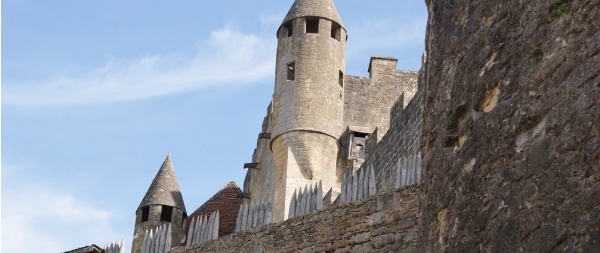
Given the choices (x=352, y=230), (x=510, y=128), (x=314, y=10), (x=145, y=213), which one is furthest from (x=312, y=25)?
(x=510, y=128)

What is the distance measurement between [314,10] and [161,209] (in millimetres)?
4666

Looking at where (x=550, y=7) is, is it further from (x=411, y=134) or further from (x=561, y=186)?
(x=411, y=134)

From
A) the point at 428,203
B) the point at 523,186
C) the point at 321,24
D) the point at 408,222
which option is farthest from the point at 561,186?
the point at 321,24

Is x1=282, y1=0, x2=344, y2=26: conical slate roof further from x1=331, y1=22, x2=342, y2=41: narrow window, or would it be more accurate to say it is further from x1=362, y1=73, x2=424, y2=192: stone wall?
x1=362, y1=73, x2=424, y2=192: stone wall

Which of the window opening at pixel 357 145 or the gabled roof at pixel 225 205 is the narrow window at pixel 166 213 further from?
the window opening at pixel 357 145

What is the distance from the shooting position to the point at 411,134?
1788cm

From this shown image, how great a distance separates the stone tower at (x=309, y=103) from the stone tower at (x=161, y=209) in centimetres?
177

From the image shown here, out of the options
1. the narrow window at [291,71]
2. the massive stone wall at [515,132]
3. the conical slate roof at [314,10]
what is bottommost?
the massive stone wall at [515,132]

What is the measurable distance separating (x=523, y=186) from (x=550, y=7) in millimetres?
610

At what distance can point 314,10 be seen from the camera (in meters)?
22.8

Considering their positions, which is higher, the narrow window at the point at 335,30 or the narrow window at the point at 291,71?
the narrow window at the point at 335,30

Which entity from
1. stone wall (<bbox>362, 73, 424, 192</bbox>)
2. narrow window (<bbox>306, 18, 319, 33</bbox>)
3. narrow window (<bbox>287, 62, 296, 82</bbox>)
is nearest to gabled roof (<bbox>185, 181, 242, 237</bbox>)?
narrow window (<bbox>287, 62, 296, 82</bbox>)

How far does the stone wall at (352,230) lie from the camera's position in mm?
10852

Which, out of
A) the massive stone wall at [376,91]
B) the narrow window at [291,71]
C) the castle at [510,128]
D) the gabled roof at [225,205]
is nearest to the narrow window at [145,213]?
the gabled roof at [225,205]
